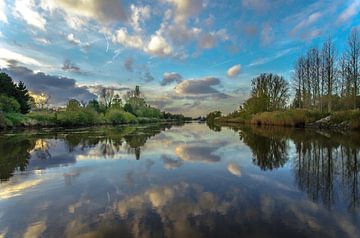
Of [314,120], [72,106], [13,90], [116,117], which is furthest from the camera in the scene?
[116,117]

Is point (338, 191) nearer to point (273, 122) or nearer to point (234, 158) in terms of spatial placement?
point (234, 158)

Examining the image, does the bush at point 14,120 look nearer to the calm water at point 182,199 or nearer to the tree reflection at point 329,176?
the calm water at point 182,199

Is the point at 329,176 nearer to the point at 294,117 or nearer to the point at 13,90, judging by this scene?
the point at 294,117

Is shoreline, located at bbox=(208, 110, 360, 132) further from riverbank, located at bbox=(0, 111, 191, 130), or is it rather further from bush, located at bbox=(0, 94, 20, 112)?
bush, located at bbox=(0, 94, 20, 112)

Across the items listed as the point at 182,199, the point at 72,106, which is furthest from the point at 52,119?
the point at 182,199

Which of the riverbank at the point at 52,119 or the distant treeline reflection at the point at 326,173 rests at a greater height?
the riverbank at the point at 52,119

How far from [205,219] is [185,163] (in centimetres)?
544

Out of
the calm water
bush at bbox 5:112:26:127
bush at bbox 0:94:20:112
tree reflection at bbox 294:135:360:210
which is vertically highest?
bush at bbox 0:94:20:112

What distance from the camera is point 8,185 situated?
6605 mm

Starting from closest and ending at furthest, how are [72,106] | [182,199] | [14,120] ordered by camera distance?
[182,199], [14,120], [72,106]

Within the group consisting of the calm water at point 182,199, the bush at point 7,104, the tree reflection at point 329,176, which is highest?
the bush at point 7,104

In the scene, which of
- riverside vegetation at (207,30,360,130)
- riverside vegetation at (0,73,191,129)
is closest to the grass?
riverside vegetation at (0,73,191,129)

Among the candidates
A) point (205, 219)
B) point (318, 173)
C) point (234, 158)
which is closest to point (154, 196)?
point (205, 219)

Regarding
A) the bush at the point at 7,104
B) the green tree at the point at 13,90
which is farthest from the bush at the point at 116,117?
the bush at the point at 7,104
